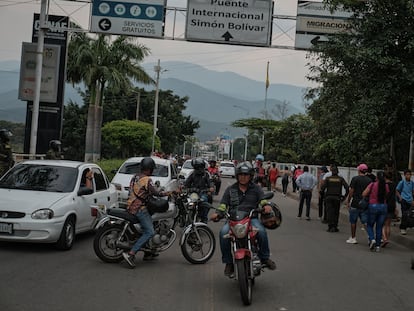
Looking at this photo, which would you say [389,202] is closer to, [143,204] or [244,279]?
[143,204]

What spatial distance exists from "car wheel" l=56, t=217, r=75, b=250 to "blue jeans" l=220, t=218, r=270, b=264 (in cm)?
356

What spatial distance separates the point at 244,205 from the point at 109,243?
2.64m

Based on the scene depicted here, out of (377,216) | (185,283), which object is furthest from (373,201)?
(185,283)

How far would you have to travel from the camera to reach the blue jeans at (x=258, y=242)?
24.3 feet

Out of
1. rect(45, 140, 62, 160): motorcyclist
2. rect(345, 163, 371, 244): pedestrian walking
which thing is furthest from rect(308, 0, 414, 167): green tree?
rect(45, 140, 62, 160): motorcyclist

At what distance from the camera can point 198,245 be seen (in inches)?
376

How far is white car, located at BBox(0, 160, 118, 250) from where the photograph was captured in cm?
948

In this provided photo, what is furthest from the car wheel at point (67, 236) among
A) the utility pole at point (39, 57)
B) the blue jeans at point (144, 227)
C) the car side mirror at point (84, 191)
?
the utility pole at point (39, 57)

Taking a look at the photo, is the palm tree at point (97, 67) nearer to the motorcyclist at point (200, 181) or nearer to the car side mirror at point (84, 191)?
the motorcyclist at point (200, 181)

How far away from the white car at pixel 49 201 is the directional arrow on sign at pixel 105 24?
924 cm

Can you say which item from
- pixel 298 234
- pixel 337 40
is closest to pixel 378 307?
pixel 298 234

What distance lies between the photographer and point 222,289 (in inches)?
305

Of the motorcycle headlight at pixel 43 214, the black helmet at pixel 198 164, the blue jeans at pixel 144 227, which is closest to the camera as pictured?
the blue jeans at pixel 144 227

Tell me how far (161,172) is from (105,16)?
613 cm
